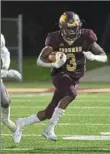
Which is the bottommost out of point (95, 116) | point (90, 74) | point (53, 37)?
point (90, 74)

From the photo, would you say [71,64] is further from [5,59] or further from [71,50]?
[5,59]

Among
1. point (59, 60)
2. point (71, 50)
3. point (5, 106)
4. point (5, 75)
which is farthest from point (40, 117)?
point (71, 50)

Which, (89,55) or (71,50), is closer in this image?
(89,55)

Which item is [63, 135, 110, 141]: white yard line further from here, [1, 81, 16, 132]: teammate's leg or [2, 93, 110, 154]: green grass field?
[1, 81, 16, 132]: teammate's leg

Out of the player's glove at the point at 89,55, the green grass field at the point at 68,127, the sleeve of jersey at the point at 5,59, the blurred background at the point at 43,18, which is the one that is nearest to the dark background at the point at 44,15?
the blurred background at the point at 43,18

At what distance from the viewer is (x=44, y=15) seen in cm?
3088

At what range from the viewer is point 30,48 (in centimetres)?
2992

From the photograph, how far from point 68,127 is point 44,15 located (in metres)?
21.1

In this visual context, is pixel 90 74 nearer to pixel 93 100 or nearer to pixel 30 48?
pixel 30 48

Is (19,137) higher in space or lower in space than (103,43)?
higher

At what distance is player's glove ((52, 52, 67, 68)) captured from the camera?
813cm

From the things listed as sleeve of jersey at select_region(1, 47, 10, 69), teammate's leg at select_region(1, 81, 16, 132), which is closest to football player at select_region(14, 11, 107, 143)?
teammate's leg at select_region(1, 81, 16, 132)

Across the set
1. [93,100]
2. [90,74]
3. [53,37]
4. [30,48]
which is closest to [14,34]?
[90,74]

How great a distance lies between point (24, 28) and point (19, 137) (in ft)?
73.8
